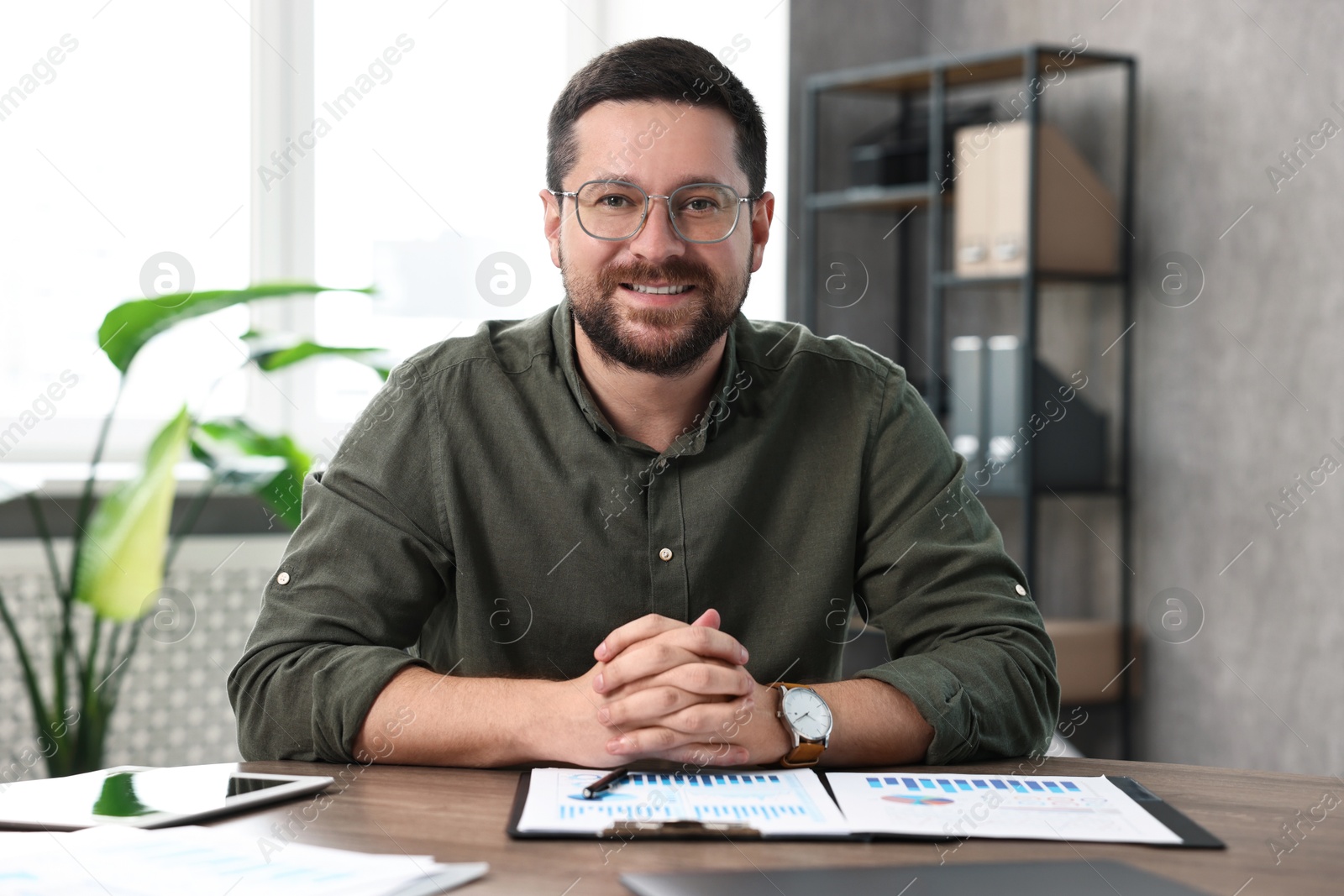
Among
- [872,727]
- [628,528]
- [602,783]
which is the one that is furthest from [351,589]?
[872,727]

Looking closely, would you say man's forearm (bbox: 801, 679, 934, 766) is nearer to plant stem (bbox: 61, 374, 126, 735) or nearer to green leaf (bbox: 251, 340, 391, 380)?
green leaf (bbox: 251, 340, 391, 380)

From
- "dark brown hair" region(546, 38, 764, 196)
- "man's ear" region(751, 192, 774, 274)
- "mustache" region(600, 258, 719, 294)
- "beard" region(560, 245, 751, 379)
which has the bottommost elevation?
"beard" region(560, 245, 751, 379)

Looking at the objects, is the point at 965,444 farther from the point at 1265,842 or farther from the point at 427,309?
the point at 1265,842

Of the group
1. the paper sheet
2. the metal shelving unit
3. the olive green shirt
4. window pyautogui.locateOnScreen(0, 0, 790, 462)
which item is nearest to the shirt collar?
the olive green shirt

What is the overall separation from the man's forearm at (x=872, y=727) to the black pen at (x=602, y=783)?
164mm

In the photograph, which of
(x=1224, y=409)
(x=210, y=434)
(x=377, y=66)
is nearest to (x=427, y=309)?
(x=377, y=66)

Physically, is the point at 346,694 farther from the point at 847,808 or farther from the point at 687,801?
the point at 847,808

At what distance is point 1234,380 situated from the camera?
2764mm

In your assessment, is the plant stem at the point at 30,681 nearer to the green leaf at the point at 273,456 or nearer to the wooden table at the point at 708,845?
the green leaf at the point at 273,456

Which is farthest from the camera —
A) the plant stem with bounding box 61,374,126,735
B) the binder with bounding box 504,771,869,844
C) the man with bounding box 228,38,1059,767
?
the plant stem with bounding box 61,374,126,735

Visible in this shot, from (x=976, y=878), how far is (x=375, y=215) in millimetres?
2730

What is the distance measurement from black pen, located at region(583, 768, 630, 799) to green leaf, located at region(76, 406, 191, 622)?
128cm

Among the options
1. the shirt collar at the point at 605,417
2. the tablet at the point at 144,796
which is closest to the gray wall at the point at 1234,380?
the shirt collar at the point at 605,417

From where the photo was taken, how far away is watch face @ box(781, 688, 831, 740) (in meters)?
1.11
